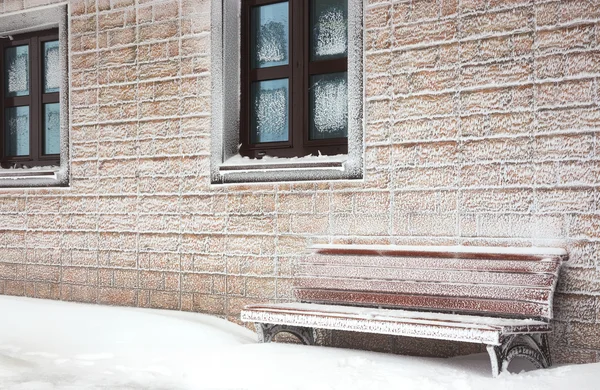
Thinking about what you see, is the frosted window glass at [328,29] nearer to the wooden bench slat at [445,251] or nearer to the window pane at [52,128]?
the wooden bench slat at [445,251]

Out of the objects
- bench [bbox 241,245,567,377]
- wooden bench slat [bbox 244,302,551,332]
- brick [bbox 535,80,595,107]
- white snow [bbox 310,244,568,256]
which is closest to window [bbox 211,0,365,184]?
white snow [bbox 310,244,568,256]

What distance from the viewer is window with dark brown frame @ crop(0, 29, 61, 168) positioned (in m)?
7.68

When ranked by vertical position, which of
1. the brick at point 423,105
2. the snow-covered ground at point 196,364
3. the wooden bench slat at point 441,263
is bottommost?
the snow-covered ground at point 196,364

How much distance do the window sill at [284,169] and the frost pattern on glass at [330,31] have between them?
0.85m

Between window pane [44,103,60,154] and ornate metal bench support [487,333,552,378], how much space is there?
202 inches

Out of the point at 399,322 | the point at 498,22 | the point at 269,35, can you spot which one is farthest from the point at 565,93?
the point at 269,35

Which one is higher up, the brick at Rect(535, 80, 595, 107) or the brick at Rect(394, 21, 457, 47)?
the brick at Rect(394, 21, 457, 47)

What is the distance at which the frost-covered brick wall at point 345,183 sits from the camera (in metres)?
4.73

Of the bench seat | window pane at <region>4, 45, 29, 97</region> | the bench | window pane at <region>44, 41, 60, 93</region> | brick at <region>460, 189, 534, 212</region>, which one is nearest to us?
the bench seat

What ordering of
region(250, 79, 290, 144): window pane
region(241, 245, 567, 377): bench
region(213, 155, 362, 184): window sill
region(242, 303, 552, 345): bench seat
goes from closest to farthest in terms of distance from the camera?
region(242, 303, 552, 345): bench seat → region(241, 245, 567, 377): bench → region(213, 155, 362, 184): window sill → region(250, 79, 290, 144): window pane

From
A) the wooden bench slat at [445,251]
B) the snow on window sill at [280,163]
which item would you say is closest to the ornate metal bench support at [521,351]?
the wooden bench slat at [445,251]

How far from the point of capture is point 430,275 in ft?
15.9

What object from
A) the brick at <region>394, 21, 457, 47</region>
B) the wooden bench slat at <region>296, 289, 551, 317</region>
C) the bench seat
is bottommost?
the bench seat

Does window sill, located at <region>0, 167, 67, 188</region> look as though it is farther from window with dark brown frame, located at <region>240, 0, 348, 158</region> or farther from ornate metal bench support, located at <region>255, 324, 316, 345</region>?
ornate metal bench support, located at <region>255, 324, 316, 345</region>
